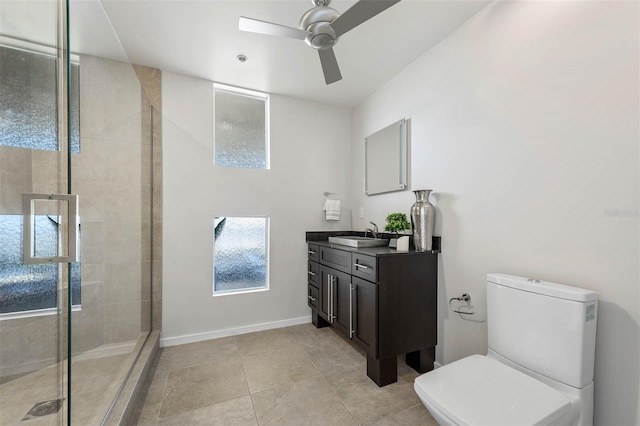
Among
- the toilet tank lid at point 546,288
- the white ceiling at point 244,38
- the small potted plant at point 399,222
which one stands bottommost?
the toilet tank lid at point 546,288

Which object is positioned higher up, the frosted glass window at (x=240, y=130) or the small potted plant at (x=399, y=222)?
the frosted glass window at (x=240, y=130)

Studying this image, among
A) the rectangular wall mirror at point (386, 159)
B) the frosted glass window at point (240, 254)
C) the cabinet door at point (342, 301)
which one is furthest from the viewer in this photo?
the frosted glass window at point (240, 254)

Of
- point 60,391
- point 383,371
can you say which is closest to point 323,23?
point 60,391

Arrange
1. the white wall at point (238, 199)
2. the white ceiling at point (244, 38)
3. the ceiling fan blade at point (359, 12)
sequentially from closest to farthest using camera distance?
the ceiling fan blade at point (359, 12), the white ceiling at point (244, 38), the white wall at point (238, 199)

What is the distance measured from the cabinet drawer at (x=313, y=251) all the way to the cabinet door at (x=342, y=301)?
1.31 feet

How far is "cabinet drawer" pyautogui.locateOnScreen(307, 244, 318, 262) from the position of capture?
2787 millimetres

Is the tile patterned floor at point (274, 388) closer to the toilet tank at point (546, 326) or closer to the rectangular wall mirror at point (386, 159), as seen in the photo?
the toilet tank at point (546, 326)

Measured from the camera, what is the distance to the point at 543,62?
1439 millimetres

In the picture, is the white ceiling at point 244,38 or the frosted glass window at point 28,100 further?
the white ceiling at point 244,38

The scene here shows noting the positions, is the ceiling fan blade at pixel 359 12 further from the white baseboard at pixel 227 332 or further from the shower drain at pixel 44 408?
the white baseboard at pixel 227 332

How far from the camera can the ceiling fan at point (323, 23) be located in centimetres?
133

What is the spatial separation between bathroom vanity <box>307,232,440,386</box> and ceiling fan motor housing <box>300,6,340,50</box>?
1361 millimetres

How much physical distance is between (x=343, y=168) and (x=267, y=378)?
2275 mm

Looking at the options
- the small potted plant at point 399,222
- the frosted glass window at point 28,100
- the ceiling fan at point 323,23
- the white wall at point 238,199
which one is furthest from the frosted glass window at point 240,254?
the ceiling fan at point 323,23
